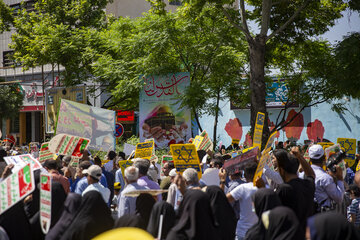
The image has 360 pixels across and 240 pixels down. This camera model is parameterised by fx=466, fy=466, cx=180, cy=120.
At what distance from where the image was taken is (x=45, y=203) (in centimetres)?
482

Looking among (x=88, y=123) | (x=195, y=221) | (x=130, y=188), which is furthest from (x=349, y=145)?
(x=195, y=221)

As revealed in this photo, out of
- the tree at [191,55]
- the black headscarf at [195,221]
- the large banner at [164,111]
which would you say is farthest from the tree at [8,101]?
the black headscarf at [195,221]

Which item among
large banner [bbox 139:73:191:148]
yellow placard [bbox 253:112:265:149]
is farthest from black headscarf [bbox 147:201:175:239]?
large banner [bbox 139:73:191:148]

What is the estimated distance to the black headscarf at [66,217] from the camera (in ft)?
16.1

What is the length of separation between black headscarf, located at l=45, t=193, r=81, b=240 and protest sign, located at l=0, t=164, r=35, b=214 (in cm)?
61

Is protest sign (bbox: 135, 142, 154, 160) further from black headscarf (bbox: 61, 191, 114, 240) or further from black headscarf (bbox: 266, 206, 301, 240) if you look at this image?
black headscarf (bbox: 266, 206, 301, 240)

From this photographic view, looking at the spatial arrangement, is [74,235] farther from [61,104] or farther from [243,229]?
[61,104]

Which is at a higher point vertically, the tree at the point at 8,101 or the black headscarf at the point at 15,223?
the tree at the point at 8,101

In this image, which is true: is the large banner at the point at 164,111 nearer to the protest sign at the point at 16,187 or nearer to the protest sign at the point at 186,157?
the protest sign at the point at 186,157

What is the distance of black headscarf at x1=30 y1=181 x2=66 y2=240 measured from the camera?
5305 millimetres

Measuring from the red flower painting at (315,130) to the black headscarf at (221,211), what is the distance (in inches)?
866

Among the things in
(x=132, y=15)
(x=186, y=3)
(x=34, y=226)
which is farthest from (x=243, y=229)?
(x=132, y=15)

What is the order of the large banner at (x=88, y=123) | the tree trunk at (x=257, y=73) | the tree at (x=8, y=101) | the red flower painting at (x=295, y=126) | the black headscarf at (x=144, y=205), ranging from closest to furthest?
1. the black headscarf at (x=144, y=205)
2. the large banner at (x=88, y=123)
3. the tree trunk at (x=257, y=73)
4. the red flower painting at (x=295, y=126)
5. the tree at (x=8, y=101)

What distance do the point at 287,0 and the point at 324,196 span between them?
9046mm
